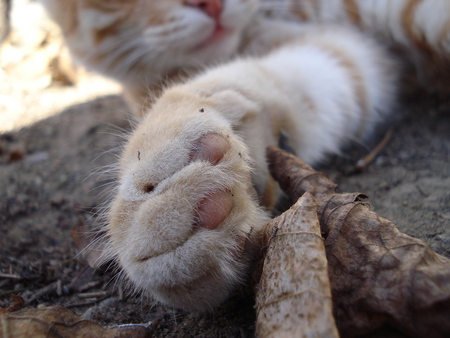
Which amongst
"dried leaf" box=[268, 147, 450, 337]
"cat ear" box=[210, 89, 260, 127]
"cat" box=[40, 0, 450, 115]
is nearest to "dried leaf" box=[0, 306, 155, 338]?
"dried leaf" box=[268, 147, 450, 337]

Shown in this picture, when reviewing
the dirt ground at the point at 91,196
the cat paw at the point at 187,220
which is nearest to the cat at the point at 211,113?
the cat paw at the point at 187,220

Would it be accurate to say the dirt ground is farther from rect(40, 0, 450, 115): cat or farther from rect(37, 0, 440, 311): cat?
rect(40, 0, 450, 115): cat

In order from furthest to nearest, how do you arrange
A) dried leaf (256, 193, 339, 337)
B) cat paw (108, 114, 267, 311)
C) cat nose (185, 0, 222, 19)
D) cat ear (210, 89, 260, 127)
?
cat nose (185, 0, 222, 19)
cat ear (210, 89, 260, 127)
cat paw (108, 114, 267, 311)
dried leaf (256, 193, 339, 337)

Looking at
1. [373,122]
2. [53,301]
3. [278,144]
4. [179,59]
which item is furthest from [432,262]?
[179,59]

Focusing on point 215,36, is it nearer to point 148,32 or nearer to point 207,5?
point 207,5

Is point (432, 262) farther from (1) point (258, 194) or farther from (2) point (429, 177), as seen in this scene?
(2) point (429, 177)

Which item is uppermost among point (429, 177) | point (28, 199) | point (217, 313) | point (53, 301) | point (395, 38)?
point (395, 38)
